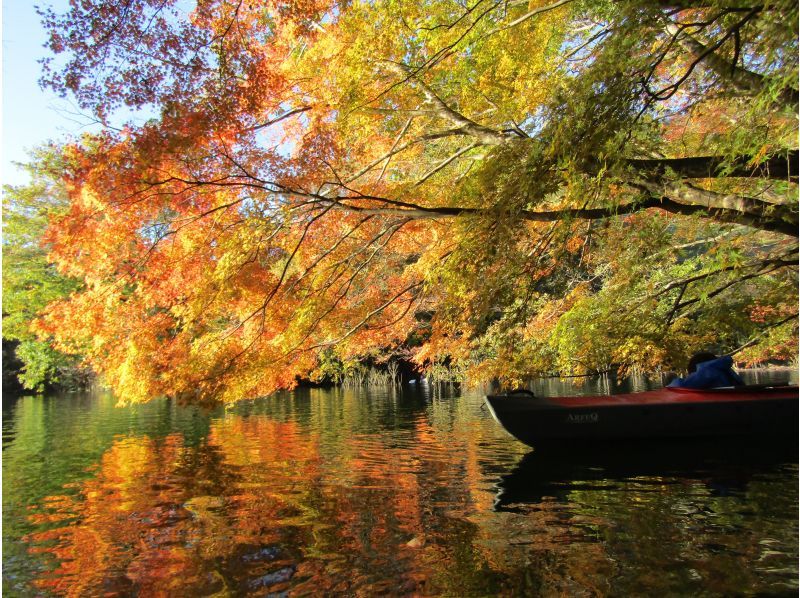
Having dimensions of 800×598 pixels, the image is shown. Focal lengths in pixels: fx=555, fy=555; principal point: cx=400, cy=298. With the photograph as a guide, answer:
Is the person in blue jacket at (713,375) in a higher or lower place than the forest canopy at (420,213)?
lower

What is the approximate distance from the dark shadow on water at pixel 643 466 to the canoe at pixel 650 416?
0.14 metres

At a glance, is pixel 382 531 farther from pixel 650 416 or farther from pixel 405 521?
pixel 650 416

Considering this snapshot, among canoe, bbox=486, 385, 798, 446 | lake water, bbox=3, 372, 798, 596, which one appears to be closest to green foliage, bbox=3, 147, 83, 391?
lake water, bbox=3, 372, 798, 596

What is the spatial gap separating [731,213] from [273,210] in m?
4.51

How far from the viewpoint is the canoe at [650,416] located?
640 cm

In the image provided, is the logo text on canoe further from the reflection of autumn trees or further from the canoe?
the reflection of autumn trees

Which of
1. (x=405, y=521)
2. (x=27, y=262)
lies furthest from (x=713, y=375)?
(x=27, y=262)

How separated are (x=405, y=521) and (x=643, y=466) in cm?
298

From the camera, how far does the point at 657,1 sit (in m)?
3.37

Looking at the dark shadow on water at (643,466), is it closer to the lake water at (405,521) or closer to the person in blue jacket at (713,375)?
the lake water at (405,521)

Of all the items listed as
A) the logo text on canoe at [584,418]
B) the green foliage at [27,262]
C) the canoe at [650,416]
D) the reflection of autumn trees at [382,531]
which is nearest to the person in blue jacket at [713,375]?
the canoe at [650,416]

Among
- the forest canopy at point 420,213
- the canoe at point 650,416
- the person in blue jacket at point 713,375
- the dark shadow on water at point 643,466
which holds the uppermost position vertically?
the forest canopy at point 420,213

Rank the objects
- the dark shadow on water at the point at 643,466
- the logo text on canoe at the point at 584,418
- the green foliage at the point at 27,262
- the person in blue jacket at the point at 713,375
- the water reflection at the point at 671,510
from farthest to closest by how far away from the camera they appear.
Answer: the green foliage at the point at 27,262 < the person in blue jacket at the point at 713,375 < the logo text on canoe at the point at 584,418 < the dark shadow on water at the point at 643,466 < the water reflection at the point at 671,510

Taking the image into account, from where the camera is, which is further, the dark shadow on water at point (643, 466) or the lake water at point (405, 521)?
the dark shadow on water at point (643, 466)
